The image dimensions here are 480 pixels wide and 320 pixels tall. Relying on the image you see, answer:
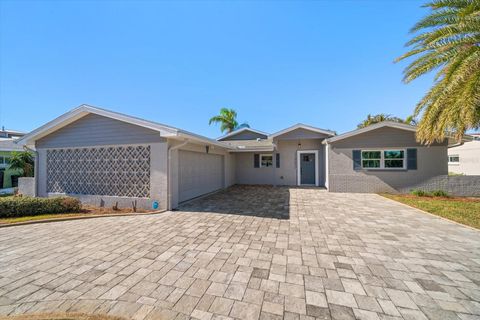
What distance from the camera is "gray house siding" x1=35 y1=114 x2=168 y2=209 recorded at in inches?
264

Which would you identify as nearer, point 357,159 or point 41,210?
point 41,210

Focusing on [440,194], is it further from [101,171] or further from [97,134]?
[97,134]

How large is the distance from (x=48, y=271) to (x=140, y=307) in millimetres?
2036

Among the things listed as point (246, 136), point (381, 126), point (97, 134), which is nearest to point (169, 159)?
point (97, 134)

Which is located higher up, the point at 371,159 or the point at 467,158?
the point at 467,158

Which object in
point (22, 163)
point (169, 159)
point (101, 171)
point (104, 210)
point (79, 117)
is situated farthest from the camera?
point (22, 163)

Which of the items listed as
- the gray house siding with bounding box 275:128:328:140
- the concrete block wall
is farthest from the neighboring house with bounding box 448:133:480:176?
the concrete block wall

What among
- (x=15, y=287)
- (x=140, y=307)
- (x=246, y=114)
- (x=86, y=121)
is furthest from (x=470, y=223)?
(x=246, y=114)

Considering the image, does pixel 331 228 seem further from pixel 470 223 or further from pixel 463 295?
pixel 470 223

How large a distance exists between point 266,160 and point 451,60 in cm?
988

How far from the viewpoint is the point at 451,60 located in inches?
212

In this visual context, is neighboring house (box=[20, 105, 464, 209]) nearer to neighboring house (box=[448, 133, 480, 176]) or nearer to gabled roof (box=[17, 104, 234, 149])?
gabled roof (box=[17, 104, 234, 149])

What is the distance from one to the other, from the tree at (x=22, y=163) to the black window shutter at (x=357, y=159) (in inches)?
934

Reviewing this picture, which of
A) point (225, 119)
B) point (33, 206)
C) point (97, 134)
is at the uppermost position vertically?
point (225, 119)
